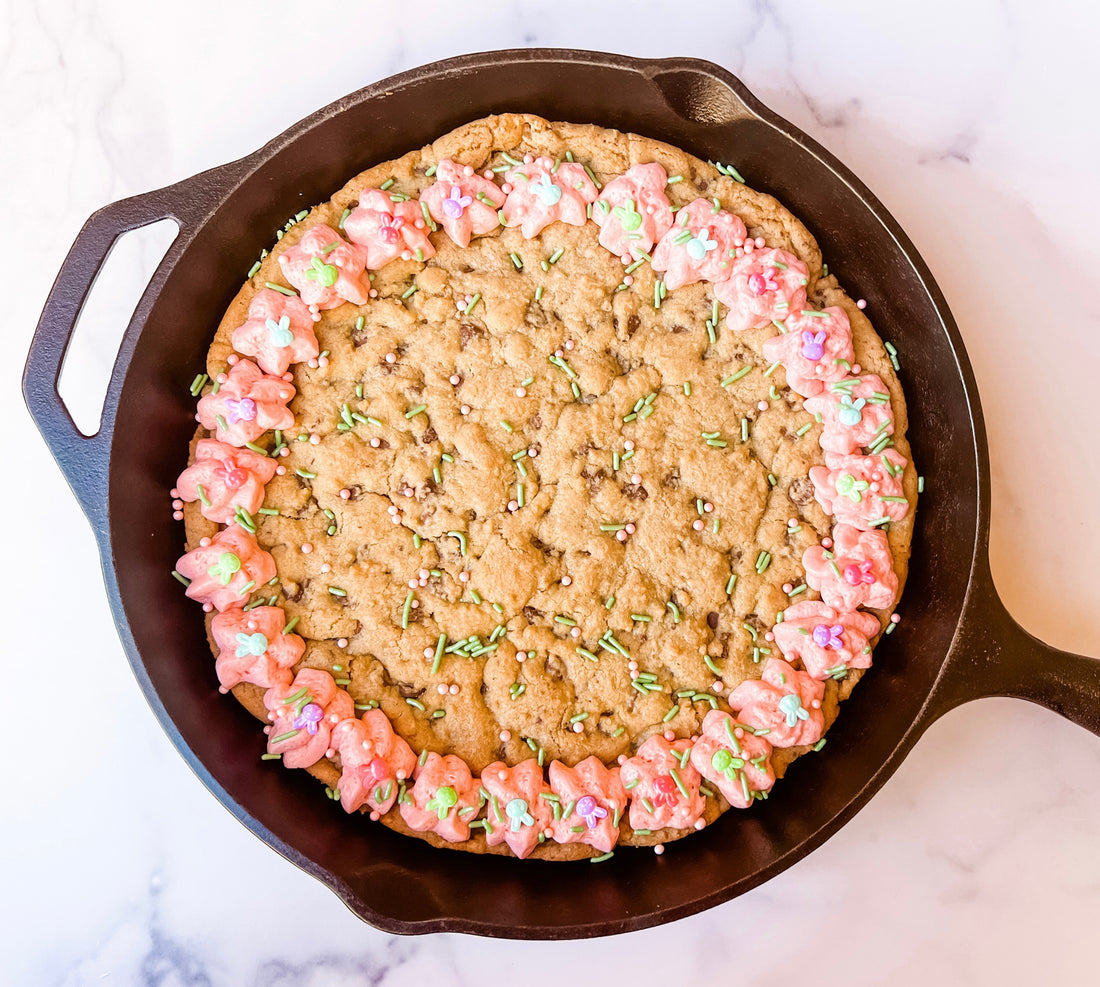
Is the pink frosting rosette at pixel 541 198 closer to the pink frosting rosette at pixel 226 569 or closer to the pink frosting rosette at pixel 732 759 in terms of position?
the pink frosting rosette at pixel 226 569

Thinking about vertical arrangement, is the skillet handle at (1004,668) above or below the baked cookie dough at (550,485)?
below

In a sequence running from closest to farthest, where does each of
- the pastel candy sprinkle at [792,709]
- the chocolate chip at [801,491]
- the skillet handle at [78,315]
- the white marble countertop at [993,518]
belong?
the skillet handle at [78,315] → the pastel candy sprinkle at [792,709] → the chocolate chip at [801,491] → the white marble countertop at [993,518]

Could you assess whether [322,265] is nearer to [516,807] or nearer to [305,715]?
[305,715]

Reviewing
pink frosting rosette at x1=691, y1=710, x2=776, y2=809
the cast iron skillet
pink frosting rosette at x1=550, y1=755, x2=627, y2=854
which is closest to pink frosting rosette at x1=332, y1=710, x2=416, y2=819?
the cast iron skillet

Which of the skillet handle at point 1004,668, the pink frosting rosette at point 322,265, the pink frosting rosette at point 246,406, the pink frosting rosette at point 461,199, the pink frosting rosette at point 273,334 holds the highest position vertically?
the pink frosting rosette at point 461,199

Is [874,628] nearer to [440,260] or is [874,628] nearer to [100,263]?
[440,260]

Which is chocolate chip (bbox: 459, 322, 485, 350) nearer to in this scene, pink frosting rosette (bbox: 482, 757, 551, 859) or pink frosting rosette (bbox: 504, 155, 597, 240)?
pink frosting rosette (bbox: 504, 155, 597, 240)

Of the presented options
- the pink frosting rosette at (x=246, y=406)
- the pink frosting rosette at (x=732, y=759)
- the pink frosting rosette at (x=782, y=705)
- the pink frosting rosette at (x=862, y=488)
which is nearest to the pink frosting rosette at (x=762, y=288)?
the pink frosting rosette at (x=862, y=488)

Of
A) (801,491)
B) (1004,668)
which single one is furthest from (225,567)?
(1004,668)
